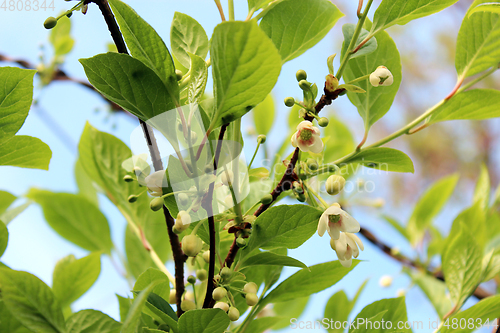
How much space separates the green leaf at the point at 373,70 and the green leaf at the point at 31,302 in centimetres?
34

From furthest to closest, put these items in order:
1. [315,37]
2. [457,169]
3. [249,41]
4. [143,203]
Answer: [457,169] < [143,203] < [315,37] < [249,41]

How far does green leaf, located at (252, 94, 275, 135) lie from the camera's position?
2.28 feet

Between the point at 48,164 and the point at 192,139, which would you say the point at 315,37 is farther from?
the point at 48,164

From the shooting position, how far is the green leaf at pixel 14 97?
1.05ft

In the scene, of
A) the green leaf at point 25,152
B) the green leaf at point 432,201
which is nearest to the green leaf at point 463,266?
the green leaf at point 432,201

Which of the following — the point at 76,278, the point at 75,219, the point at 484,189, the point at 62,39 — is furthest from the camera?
the point at 62,39

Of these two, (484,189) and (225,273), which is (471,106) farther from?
(484,189)

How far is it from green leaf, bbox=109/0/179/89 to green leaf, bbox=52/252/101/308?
272 millimetres

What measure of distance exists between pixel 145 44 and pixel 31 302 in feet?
0.76

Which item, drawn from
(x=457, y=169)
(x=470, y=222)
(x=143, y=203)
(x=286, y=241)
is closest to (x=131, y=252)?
(x=143, y=203)

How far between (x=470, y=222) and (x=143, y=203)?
1.93 ft

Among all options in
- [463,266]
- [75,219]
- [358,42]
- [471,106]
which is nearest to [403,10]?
[358,42]

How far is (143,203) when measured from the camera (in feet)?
1.72

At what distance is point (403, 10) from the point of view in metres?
0.32
